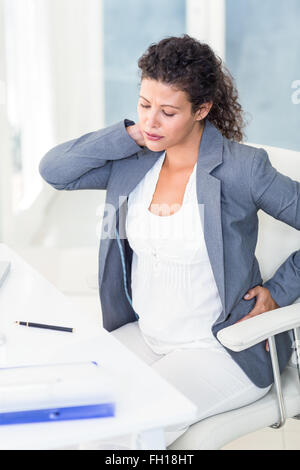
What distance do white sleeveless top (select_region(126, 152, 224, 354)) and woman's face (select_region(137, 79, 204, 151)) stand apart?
13cm

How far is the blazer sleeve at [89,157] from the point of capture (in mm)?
1649

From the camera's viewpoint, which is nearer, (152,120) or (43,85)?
(152,120)

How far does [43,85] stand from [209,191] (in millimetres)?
2620

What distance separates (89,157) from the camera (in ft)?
5.52

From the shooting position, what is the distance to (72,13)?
3.37 metres

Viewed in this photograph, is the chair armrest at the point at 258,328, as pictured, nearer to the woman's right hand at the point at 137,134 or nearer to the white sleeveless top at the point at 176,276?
the white sleeveless top at the point at 176,276

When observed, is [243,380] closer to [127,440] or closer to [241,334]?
[241,334]

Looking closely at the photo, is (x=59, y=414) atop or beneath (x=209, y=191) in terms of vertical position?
beneath

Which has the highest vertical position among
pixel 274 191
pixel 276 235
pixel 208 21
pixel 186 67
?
pixel 208 21

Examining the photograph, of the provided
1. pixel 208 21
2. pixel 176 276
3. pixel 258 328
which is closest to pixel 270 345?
pixel 258 328

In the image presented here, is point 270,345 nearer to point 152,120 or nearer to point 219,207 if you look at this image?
point 219,207

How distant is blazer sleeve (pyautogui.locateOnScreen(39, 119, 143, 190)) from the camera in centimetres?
165

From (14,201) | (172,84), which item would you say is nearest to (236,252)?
(172,84)

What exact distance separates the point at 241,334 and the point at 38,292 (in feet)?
1.56
